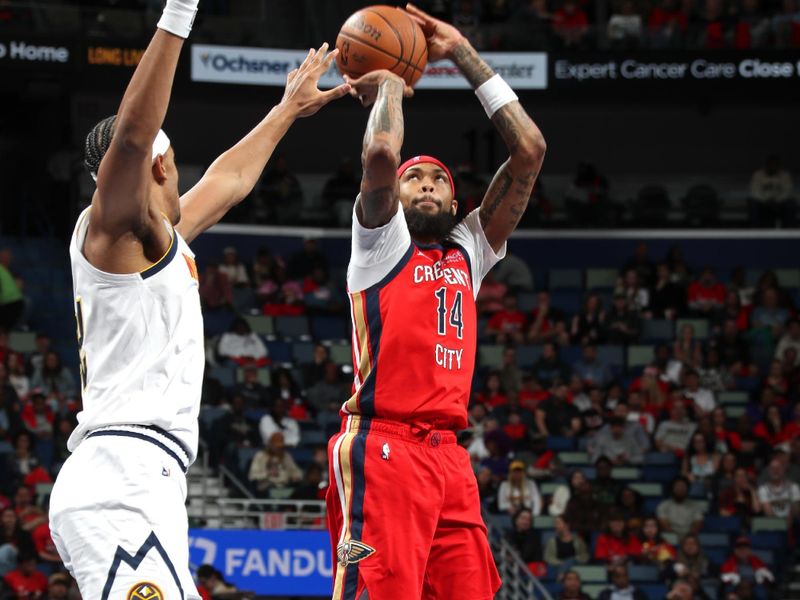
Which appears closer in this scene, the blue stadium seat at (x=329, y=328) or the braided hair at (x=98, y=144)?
the braided hair at (x=98, y=144)

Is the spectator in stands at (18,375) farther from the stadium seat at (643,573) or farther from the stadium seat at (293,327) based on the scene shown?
the stadium seat at (643,573)

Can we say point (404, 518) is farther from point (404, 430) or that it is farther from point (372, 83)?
point (372, 83)

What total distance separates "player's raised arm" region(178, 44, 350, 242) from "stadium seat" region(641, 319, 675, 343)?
49.3 ft

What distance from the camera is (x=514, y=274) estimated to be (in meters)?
22.2

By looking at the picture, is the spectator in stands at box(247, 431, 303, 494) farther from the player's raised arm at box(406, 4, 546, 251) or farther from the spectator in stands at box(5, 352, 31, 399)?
the player's raised arm at box(406, 4, 546, 251)

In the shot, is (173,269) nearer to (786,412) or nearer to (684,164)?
(786,412)

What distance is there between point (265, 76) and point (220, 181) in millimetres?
16410

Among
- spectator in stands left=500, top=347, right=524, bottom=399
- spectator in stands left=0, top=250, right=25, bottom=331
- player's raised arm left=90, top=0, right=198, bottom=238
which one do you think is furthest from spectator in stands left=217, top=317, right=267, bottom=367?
player's raised arm left=90, top=0, right=198, bottom=238

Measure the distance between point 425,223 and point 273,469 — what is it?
10.6 meters

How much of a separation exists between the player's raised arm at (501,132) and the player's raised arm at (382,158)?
56 centimetres

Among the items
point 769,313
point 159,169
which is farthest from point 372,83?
point 769,313

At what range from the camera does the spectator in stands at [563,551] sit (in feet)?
51.7

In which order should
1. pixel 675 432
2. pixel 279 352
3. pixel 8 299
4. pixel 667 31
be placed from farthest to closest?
pixel 667 31 < pixel 279 352 < pixel 8 299 < pixel 675 432

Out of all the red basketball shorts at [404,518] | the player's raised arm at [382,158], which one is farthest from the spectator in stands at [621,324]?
the player's raised arm at [382,158]
